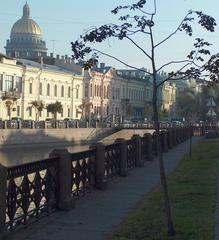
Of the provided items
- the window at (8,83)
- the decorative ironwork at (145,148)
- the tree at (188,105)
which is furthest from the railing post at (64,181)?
the tree at (188,105)

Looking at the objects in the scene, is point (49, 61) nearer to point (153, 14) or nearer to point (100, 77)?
point (100, 77)

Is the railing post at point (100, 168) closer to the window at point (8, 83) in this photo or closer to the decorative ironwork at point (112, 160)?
the decorative ironwork at point (112, 160)

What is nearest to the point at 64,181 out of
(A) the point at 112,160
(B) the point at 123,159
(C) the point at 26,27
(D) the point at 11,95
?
(A) the point at 112,160

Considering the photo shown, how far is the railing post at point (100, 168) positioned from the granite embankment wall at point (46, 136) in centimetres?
4592

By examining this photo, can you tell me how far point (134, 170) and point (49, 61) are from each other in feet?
309

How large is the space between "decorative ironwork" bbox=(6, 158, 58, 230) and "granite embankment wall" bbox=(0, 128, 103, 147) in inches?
1990

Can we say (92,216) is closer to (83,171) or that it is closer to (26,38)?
(83,171)

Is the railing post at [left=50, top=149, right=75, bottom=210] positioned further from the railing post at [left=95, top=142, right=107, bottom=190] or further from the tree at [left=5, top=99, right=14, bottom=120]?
the tree at [left=5, top=99, right=14, bottom=120]

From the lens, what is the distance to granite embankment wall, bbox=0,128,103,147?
2549 inches

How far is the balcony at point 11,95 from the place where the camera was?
84275mm

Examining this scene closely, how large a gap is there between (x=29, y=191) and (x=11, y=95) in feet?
249

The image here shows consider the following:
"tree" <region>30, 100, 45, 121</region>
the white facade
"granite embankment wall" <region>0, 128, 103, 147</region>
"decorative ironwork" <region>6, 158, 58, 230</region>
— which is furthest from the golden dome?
"decorative ironwork" <region>6, 158, 58, 230</region>

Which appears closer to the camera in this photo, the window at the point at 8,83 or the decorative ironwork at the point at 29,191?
the decorative ironwork at the point at 29,191

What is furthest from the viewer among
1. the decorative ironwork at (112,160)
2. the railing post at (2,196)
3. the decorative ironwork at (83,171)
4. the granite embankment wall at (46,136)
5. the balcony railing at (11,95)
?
the balcony railing at (11,95)
